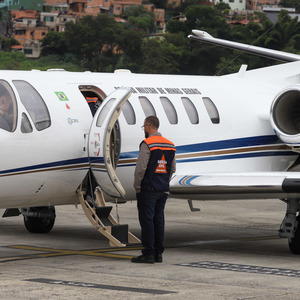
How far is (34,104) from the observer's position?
13648mm

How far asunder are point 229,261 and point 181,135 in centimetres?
271

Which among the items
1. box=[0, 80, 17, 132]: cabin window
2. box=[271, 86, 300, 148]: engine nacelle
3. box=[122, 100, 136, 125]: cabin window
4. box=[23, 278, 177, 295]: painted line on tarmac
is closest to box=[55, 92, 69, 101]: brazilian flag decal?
box=[0, 80, 17, 132]: cabin window

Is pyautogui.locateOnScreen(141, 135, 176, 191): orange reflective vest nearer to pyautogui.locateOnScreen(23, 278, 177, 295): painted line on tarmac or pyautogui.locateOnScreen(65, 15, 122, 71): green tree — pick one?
pyautogui.locateOnScreen(23, 278, 177, 295): painted line on tarmac

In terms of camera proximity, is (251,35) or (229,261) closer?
(229,261)

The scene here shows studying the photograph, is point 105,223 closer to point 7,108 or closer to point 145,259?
point 145,259

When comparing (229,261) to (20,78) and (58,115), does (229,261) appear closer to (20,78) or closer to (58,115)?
(58,115)

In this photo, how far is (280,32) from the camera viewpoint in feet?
330

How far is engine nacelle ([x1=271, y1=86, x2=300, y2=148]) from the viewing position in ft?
51.7

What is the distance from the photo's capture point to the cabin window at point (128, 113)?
14805 millimetres

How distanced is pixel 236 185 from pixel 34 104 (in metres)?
3.36

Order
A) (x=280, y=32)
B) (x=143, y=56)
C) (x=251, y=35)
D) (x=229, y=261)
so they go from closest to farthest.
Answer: (x=229, y=261) < (x=280, y=32) < (x=251, y=35) < (x=143, y=56)

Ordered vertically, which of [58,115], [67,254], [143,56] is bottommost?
[143,56]

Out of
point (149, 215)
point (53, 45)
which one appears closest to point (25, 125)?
point (149, 215)

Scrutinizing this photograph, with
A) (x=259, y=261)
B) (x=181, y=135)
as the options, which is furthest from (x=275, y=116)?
(x=259, y=261)
